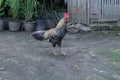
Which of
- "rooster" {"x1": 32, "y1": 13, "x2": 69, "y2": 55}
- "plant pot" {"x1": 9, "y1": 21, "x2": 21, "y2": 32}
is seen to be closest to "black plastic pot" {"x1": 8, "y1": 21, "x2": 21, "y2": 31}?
"plant pot" {"x1": 9, "y1": 21, "x2": 21, "y2": 32}

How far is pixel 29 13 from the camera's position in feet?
31.6

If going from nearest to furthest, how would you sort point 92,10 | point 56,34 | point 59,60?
point 59,60
point 56,34
point 92,10

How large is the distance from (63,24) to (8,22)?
3.39 m

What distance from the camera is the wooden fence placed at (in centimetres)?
977

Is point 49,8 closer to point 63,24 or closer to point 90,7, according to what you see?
point 90,7

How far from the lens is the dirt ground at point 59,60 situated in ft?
18.6

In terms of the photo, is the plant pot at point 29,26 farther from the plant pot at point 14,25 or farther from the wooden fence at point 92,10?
the wooden fence at point 92,10

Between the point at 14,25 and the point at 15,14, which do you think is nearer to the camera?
the point at 14,25

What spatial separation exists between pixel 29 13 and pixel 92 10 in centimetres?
193

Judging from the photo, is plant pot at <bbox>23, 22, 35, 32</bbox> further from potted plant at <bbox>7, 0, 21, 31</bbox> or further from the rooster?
the rooster

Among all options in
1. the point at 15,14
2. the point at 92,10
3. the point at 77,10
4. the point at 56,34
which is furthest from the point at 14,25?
the point at 56,34

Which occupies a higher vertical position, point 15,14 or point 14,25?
point 15,14

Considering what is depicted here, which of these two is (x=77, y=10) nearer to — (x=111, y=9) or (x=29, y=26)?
(x=111, y=9)

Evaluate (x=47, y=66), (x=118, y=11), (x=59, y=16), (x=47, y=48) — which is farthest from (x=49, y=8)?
(x=47, y=66)
